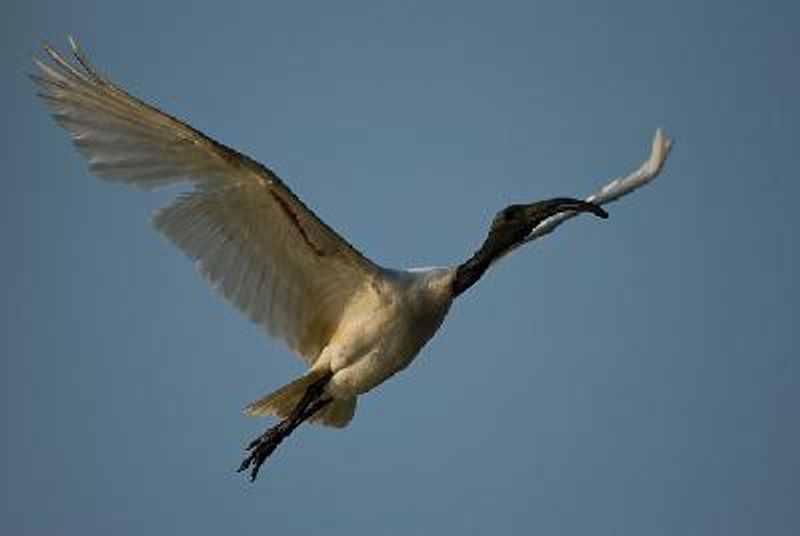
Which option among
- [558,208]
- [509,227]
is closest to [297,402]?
[509,227]

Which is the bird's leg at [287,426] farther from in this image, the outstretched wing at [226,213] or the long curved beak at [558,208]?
the long curved beak at [558,208]

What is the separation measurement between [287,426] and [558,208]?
2521mm

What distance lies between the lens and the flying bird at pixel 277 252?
10.6 metres

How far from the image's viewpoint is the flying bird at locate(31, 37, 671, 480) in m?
10.6

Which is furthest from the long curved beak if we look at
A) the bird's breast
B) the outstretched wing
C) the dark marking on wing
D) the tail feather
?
the tail feather

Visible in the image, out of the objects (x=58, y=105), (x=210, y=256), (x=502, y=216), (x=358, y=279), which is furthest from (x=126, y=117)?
(x=502, y=216)

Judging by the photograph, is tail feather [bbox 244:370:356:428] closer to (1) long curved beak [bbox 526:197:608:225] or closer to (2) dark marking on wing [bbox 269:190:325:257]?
(2) dark marking on wing [bbox 269:190:325:257]

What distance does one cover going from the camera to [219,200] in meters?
10.9

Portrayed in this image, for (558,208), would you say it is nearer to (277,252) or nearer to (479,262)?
(479,262)

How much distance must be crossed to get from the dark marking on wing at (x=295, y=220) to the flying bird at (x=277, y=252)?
1cm

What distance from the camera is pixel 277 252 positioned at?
1122 cm

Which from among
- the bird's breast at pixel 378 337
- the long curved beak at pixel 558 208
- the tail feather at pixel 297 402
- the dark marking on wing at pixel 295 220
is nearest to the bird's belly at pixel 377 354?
the bird's breast at pixel 378 337

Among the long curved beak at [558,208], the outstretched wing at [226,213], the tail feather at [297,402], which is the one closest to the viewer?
the outstretched wing at [226,213]

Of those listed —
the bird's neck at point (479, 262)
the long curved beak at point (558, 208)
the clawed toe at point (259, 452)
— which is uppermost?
the long curved beak at point (558, 208)
